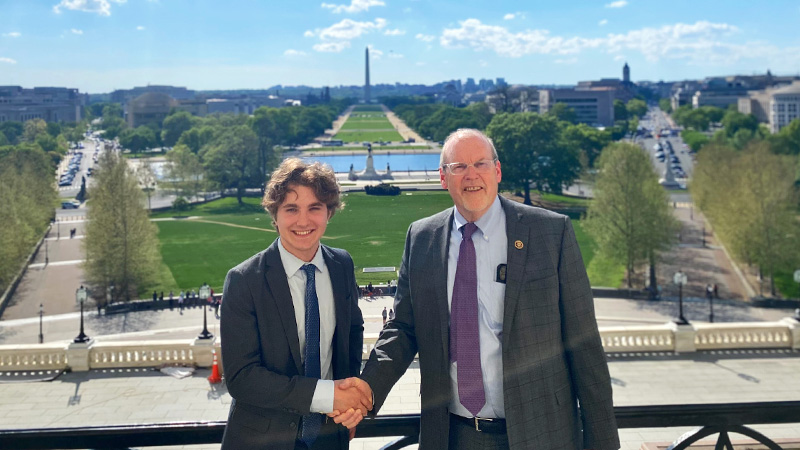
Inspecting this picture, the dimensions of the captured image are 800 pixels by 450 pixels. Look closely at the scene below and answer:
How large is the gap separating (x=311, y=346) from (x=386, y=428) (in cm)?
54

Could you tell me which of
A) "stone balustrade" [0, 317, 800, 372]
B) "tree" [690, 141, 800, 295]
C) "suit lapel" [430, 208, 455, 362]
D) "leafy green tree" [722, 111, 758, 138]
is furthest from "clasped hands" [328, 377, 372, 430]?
"leafy green tree" [722, 111, 758, 138]

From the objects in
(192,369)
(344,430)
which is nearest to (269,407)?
(344,430)

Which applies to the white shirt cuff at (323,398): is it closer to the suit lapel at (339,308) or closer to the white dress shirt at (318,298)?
the white dress shirt at (318,298)

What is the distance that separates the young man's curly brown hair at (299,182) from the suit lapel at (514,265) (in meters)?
0.82

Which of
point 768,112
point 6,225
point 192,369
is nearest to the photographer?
point 192,369

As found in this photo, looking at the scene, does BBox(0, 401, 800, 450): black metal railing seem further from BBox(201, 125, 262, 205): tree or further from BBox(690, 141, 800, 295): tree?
BBox(690, 141, 800, 295): tree

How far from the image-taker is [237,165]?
25438 mm

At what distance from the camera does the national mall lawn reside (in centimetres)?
1236

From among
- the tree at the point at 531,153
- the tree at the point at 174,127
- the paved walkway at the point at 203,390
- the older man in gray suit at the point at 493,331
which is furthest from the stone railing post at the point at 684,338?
the tree at the point at 174,127

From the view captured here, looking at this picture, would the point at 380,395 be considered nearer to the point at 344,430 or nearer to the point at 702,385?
the point at 344,430

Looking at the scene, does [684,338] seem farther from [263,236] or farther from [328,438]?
[328,438]

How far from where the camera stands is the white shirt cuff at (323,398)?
3.15m

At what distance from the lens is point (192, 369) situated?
52.5ft

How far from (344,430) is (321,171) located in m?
1.16
